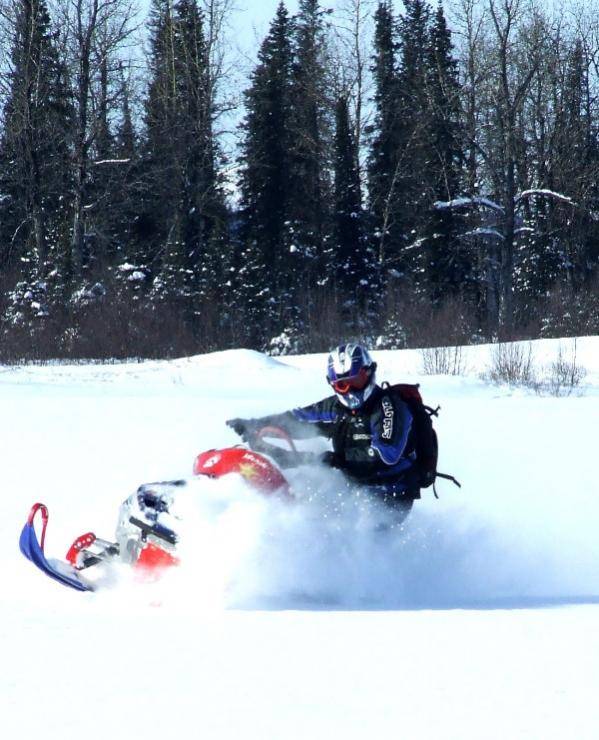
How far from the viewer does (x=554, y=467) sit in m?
11.8

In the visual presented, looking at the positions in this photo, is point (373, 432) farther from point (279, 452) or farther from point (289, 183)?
point (289, 183)

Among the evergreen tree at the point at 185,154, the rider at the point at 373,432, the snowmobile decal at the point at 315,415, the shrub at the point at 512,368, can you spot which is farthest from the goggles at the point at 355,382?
the evergreen tree at the point at 185,154

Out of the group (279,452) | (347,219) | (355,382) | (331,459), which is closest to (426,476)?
(331,459)

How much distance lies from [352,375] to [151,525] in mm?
1474

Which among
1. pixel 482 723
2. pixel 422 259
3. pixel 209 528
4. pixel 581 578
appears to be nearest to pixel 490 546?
pixel 581 578

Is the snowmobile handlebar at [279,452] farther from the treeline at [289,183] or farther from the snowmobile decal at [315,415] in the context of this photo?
the treeline at [289,183]

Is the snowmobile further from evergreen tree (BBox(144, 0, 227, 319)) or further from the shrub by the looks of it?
evergreen tree (BBox(144, 0, 227, 319))

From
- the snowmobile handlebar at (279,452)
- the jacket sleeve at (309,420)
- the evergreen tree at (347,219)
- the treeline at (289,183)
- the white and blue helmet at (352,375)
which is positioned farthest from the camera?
the evergreen tree at (347,219)

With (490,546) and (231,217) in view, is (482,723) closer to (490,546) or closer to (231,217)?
(490,546)

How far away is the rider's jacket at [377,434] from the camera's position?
6234mm

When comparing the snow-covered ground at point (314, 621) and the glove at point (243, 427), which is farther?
the glove at point (243, 427)

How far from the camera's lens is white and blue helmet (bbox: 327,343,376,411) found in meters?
6.33

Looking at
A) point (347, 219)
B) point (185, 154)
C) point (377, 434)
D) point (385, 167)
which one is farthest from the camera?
point (385, 167)

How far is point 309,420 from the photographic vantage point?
6.64 m
